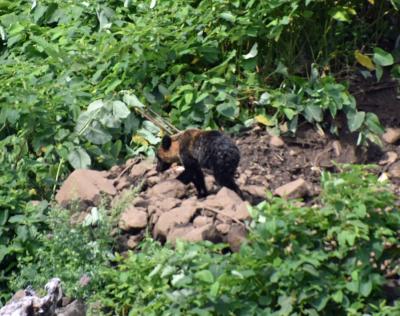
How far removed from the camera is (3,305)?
9180mm

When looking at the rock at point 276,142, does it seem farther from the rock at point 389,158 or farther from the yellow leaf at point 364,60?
the yellow leaf at point 364,60

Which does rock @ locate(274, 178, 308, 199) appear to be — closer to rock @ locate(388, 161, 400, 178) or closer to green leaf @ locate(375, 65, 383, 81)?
rock @ locate(388, 161, 400, 178)

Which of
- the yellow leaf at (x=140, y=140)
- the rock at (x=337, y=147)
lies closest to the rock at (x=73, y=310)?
the yellow leaf at (x=140, y=140)

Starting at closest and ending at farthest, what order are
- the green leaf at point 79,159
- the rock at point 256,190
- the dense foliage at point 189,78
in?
the rock at point 256,190
the green leaf at point 79,159
the dense foliage at point 189,78

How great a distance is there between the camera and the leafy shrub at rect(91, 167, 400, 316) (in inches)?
302

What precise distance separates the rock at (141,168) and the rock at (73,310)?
5.42 feet

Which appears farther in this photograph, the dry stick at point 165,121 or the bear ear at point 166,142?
the dry stick at point 165,121

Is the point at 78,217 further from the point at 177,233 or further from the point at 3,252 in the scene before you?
the point at 177,233

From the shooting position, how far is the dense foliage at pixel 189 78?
10406 millimetres

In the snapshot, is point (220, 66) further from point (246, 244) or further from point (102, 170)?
point (246, 244)

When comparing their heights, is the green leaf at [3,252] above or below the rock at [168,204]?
below

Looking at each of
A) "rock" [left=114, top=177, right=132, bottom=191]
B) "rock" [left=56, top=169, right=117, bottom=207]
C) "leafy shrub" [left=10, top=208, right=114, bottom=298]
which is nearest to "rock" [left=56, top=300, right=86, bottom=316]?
"leafy shrub" [left=10, top=208, right=114, bottom=298]

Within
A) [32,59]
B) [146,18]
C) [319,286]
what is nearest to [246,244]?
[319,286]

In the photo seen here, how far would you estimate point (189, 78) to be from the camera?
35.5ft
